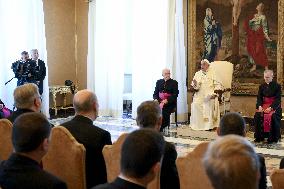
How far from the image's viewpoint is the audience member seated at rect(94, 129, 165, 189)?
→ 5.77 ft

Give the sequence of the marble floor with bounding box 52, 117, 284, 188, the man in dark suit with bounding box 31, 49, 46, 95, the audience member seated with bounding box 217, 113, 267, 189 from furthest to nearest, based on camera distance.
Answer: the man in dark suit with bounding box 31, 49, 46, 95, the marble floor with bounding box 52, 117, 284, 188, the audience member seated with bounding box 217, 113, 267, 189

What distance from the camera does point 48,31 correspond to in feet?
40.4

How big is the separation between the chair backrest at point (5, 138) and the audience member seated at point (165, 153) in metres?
1.27

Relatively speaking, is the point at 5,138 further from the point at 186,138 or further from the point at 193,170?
the point at 186,138

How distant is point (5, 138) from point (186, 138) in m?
5.41

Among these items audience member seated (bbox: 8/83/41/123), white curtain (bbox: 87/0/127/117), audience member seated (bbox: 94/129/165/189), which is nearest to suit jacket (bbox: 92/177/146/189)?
audience member seated (bbox: 94/129/165/189)

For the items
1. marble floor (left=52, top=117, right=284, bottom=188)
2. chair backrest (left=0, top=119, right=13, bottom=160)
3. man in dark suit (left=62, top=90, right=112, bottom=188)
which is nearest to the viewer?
man in dark suit (left=62, top=90, right=112, bottom=188)

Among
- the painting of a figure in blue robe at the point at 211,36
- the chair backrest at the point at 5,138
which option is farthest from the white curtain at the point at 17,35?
the chair backrest at the point at 5,138

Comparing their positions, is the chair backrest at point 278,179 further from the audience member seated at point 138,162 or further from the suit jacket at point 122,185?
the suit jacket at point 122,185

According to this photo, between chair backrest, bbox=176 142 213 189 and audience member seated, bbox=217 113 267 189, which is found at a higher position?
audience member seated, bbox=217 113 267 189

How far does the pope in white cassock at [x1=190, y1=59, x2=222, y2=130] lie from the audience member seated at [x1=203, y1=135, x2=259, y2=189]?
25.0 ft

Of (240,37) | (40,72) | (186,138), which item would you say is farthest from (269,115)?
(40,72)

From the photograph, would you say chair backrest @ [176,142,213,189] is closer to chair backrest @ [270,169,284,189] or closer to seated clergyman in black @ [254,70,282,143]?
chair backrest @ [270,169,284,189]

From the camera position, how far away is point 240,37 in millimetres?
10211
